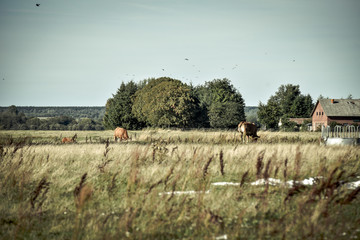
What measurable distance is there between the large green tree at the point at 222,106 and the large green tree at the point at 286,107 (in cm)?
597

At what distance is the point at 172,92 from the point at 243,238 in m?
50.7

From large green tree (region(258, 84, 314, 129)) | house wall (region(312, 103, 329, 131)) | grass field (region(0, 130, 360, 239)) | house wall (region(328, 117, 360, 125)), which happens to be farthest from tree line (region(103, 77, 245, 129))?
grass field (region(0, 130, 360, 239))

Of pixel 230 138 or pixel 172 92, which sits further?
pixel 172 92

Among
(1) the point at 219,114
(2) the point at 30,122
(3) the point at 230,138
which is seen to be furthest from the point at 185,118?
(3) the point at 230,138

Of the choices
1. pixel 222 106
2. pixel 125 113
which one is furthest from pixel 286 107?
pixel 125 113

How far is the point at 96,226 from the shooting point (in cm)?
475

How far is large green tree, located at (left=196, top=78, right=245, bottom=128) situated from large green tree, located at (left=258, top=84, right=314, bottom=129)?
19.6 feet

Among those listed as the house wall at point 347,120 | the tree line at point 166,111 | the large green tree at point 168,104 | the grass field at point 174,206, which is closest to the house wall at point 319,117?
the house wall at point 347,120

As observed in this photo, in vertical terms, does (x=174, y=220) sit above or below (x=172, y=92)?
below

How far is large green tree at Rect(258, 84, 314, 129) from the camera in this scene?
78.1 metres

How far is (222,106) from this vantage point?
75750mm

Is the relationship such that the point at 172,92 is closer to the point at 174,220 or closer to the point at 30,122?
the point at 30,122

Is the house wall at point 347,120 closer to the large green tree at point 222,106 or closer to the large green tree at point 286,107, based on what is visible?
the large green tree at point 286,107

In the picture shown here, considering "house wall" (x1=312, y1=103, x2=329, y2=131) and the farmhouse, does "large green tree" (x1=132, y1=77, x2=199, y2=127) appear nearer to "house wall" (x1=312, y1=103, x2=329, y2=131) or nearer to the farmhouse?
the farmhouse
